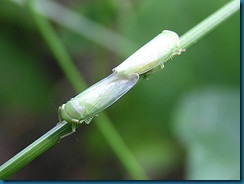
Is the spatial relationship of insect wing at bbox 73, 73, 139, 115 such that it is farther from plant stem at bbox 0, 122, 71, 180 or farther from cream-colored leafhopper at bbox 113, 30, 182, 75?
plant stem at bbox 0, 122, 71, 180

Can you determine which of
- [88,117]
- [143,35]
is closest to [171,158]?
[143,35]

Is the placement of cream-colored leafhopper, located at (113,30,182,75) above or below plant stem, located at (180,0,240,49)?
above

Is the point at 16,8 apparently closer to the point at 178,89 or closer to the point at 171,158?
the point at 178,89

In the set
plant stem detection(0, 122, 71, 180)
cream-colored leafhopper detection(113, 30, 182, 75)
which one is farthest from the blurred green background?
plant stem detection(0, 122, 71, 180)

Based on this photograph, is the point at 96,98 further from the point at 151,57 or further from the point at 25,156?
the point at 25,156

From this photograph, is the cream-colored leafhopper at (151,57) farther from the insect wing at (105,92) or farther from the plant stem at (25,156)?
the plant stem at (25,156)

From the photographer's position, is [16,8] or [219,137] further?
[16,8]
